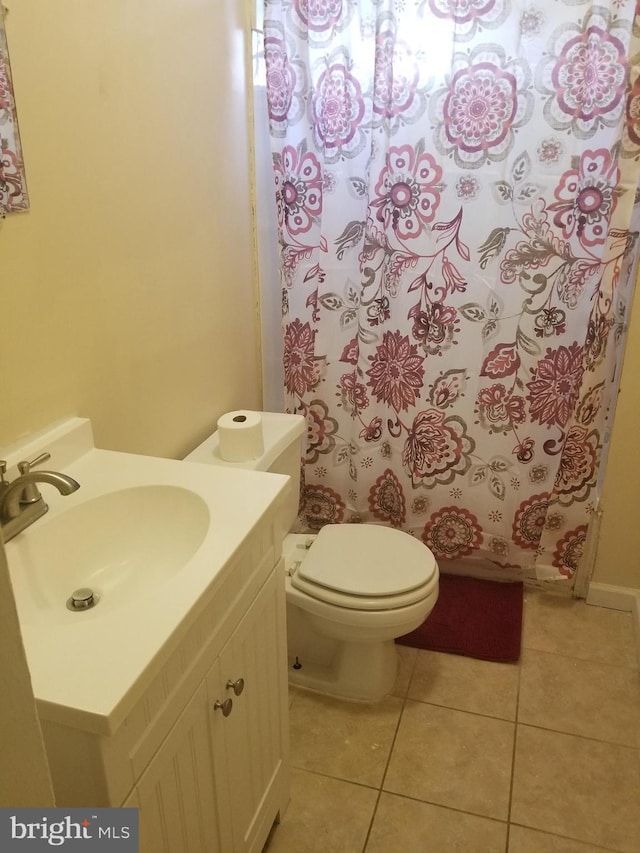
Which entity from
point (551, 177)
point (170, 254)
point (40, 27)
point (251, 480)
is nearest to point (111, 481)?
point (251, 480)

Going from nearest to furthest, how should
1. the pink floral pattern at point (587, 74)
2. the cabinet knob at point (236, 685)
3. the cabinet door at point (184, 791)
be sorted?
the cabinet door at point (184, 791)
the cabinet knob at point (236, 685)
the pink floral pattern at point (587, 74)

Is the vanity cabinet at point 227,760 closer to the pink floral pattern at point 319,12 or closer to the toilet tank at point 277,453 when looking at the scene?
the toilet tank at point 277,453

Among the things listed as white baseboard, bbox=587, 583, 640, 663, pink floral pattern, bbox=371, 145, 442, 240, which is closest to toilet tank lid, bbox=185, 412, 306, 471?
pink floral pattern, bbox=371, 145, 442, 240

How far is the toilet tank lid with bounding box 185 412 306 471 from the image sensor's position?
72.6 inches

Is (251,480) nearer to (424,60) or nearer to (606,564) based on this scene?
(424,60)

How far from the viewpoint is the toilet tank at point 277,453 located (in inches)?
73.4

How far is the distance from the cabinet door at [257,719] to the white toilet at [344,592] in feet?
1.20

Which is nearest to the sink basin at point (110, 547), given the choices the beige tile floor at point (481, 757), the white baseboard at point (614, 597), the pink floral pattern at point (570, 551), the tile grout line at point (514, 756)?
the beige tile floor at point (481, 757)

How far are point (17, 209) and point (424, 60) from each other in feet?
4.08

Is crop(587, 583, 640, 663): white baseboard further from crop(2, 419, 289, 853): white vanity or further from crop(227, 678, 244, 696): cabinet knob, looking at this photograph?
crop(227, 678, 244, 696): cabinet knob

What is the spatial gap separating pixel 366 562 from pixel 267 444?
44cm

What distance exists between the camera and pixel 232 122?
203 centimetres

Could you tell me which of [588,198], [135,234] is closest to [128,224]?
[135,234]

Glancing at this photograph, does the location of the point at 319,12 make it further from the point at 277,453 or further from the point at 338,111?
the point at 277,453
